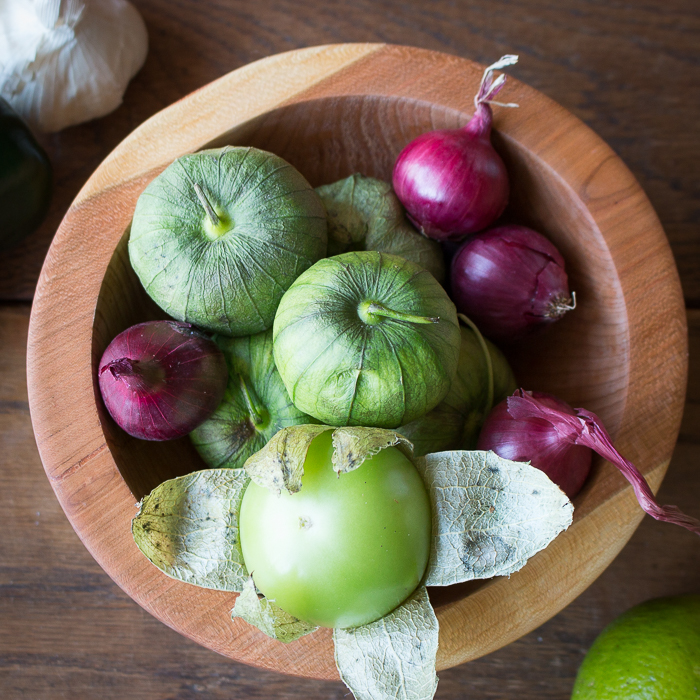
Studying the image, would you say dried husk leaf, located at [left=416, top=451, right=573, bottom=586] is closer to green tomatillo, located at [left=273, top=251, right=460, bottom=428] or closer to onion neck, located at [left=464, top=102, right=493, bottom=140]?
green tomatillo, located at [left=273, top=251, right=460, bottom=428]

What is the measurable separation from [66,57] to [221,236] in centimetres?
52

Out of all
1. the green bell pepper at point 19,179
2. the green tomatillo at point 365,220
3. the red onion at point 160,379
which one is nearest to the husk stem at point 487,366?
the green tomatillo at point 365,220

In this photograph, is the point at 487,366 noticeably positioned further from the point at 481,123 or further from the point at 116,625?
the point at 116,625

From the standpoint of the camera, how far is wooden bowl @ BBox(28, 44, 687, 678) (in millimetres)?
680

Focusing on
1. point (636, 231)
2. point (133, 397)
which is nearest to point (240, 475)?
point (133, 397)

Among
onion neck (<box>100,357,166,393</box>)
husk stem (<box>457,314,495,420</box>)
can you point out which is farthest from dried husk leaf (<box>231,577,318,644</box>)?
husk stem (<box>457,314,495,420</box>)

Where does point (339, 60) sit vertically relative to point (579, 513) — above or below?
above

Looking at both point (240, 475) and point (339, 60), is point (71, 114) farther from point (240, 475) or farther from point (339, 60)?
point (240, 475)

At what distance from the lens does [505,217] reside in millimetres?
885

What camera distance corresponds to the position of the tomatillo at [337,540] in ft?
1.89

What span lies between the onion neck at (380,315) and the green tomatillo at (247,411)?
168mm

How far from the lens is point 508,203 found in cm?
86

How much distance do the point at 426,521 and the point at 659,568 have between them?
0.58 metres

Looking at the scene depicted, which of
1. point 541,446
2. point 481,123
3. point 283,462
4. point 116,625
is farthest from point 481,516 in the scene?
point 116,625
